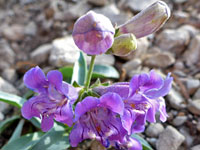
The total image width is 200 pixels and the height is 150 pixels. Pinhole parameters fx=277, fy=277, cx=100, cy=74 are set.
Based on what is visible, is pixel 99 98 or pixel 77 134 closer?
pixel 99 98

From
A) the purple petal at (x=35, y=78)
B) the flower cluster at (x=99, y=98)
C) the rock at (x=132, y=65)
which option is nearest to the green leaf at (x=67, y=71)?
the rock at (x=132, y=65)

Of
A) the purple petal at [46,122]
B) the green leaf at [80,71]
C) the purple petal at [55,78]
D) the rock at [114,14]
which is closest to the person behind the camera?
the purple petal at [55,78]

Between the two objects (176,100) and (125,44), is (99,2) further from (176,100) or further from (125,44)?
(125,44)

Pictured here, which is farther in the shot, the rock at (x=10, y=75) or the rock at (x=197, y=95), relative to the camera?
the rock at (x=10, y=75)

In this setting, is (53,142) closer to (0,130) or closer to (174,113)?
(0,130)

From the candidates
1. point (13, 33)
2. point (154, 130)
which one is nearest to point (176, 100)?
point (154, 130)

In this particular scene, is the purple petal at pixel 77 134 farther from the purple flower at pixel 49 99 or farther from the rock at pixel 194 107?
the rock at pixel 194 107
